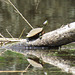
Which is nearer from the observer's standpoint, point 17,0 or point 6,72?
point 6,72

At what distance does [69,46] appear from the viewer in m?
7.52

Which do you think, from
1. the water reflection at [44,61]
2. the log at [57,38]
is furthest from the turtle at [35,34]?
the water reflection at [44,61]

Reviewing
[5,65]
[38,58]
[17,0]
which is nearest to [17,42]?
[38,58]

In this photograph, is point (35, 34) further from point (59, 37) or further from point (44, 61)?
point (44, 61)

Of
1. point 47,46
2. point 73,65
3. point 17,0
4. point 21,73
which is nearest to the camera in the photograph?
point 21,73

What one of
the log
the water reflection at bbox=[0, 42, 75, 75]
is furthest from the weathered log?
the water reflection at bbox=[0, 42, 75, 75]

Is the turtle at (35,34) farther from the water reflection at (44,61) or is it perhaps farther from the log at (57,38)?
the water reflection at (44,61)

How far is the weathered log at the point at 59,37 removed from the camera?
6.51m

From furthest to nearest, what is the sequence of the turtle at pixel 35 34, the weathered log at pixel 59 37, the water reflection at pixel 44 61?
the turtle at pixel 35 34 → the weathered log at pixel 59 37 → the water reflection at pixel 44 61

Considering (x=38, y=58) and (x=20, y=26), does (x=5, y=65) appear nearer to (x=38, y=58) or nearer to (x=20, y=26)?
(x=38, y=58)

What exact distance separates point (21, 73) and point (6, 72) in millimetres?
234

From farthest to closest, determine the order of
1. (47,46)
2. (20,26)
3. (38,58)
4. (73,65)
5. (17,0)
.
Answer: (17,0)
(20,26)
(47,46)
(38,58)
(73,65)

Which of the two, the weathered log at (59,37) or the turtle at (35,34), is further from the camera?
the turtle at (35,34)

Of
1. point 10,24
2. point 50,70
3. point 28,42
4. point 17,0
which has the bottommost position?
point 50,70
